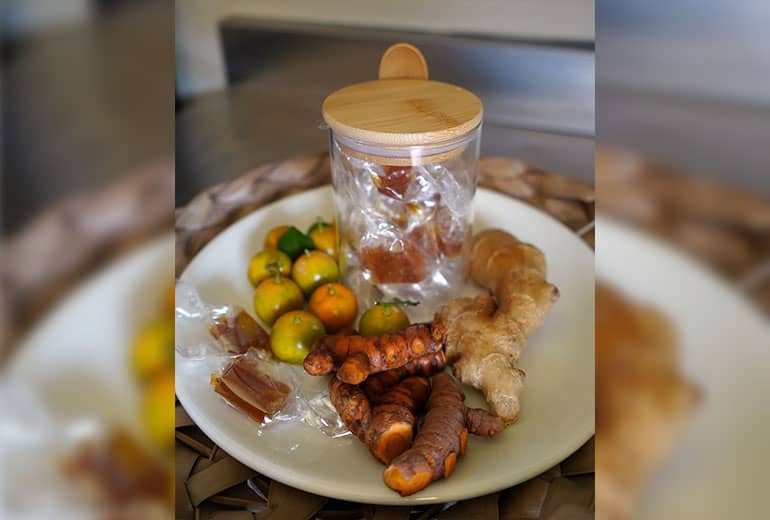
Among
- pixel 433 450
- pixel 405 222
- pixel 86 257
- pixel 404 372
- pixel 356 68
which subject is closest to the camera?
pixel 86 257

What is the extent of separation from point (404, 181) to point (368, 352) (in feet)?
0.68

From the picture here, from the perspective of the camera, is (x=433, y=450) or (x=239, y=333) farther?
(x=239, y=333)

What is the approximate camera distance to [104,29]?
0.21 m

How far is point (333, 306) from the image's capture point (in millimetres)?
743

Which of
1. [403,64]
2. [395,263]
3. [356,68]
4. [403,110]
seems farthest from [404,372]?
[356,68]

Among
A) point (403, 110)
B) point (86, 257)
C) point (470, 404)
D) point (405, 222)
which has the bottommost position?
point (470, 404)

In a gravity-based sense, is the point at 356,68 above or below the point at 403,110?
below

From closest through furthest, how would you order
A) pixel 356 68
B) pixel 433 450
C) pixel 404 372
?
pixel 433 450, pixel 404 372, pixel 356 68

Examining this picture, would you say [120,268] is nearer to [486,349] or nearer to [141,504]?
[141,504]

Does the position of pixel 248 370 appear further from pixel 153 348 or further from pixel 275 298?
pixel 153 348

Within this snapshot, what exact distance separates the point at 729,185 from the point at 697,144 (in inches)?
0.7

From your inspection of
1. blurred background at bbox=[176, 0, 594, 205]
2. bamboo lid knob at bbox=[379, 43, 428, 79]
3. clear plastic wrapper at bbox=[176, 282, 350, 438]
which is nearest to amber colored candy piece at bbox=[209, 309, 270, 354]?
clear plastic wrapper at bbox=[176, 282, 350, 438]

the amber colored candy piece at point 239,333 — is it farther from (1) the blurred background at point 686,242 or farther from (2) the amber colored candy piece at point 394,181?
(1) the blurred background at point 686,242

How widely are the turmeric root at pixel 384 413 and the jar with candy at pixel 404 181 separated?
176 mm
